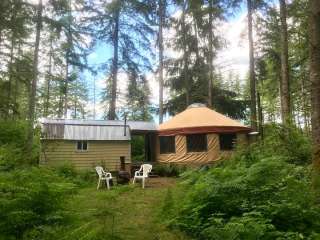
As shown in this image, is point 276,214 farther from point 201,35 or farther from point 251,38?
point 201,35

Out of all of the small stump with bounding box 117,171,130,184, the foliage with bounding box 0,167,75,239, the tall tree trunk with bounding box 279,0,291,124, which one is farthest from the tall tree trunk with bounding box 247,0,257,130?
the foliage with bounding box 0,167,75,239

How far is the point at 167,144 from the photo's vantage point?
60.0ft

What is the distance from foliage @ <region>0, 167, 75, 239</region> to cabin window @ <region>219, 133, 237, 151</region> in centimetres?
1272

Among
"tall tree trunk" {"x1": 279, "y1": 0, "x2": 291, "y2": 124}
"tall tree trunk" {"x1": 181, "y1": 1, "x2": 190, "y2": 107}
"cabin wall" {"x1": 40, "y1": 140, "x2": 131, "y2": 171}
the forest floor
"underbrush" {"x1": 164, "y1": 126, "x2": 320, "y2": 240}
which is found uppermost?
"tall tree trunk" {"x1": 181, "y1": 1, "x2": 190, "y2": 107}

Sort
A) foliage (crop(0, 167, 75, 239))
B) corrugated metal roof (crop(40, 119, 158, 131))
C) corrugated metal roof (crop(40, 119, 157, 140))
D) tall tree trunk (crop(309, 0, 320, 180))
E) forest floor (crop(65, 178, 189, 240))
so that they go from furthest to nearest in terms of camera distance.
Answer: corrugated metal roof (crop(40, 119, 158, 131)), corrugated metal roof (crop(40, 119, 157, 140)), tall tree trunk (crop(309, 0, 320, 180)), forest floor (crop(65, 178, 189, 240)), foliage (crop(0, 167, 75, 239))

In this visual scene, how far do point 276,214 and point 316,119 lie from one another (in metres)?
1.61

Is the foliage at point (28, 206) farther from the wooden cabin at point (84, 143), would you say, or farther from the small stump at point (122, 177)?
the wooden cabin at point (84, 143)

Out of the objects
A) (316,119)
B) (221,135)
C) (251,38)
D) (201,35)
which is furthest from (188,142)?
(316,119)

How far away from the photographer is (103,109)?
32750 millimetres

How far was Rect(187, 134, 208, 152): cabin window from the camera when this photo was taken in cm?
1753

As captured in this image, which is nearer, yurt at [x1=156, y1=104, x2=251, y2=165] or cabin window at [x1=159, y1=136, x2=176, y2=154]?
yurt at [x1=156, y1=104, x2=251, y2=165]

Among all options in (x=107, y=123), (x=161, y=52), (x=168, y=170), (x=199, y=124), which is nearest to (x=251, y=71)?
(x=199, y=124)

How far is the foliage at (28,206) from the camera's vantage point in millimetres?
4371

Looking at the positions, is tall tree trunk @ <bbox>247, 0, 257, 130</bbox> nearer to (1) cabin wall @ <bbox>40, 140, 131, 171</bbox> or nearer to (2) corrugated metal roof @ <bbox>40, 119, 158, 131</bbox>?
(2) corrugated metal roof @ <bbox>40, 119, 158, 131</bbox>
